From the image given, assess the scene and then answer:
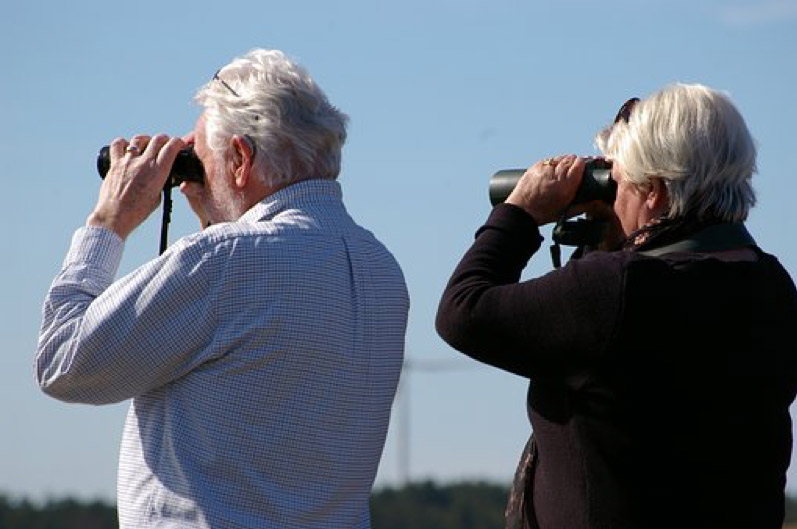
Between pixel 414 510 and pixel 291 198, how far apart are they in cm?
2769

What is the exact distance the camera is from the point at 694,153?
444 cm

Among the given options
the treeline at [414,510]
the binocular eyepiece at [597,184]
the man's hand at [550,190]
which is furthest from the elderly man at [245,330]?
the treeline at [414,510]

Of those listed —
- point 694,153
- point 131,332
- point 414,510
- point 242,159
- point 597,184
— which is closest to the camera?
point 131,332

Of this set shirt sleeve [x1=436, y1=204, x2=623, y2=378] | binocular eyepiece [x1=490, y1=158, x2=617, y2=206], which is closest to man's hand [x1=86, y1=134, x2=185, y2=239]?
shirt sleeve [x1=436, y1=204, x2=623, y2=378]

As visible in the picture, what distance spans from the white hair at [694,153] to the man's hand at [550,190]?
0.18m

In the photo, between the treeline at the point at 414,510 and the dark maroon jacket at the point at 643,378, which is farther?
the treeline at the point at 414,510

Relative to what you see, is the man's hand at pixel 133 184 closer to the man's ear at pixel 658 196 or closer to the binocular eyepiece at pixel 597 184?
the binocular eyepiece at pixel 597 184

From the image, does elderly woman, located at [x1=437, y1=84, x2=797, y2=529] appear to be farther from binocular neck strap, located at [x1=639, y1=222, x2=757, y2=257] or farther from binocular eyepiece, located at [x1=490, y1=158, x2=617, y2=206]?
binocular eyepiece, located at [x1=490, y1=158, x2=617, y2=206]

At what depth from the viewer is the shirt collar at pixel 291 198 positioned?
4.52m

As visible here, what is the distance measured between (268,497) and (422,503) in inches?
1100

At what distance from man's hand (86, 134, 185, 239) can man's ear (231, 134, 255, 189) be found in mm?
170

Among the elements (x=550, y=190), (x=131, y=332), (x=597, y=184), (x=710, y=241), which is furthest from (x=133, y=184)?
(x=710, y=241)

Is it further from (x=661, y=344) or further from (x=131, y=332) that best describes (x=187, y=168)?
(x=661, y=344)

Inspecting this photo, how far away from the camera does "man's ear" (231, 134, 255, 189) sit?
178 inches
